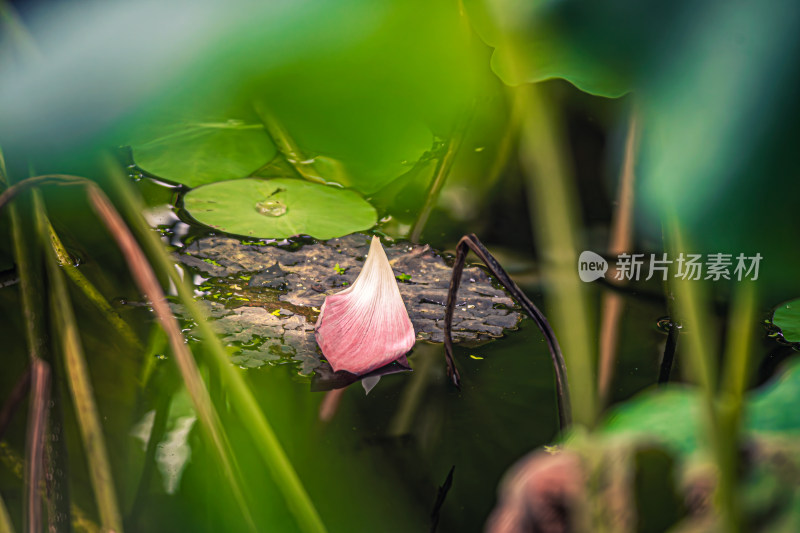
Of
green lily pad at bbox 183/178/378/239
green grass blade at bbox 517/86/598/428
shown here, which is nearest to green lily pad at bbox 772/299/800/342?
green grass blade at bbox 517/86/598/428

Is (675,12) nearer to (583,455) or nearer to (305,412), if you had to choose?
(583,455)

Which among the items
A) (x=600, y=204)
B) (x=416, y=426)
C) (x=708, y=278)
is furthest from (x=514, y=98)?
(x=416, y=426)

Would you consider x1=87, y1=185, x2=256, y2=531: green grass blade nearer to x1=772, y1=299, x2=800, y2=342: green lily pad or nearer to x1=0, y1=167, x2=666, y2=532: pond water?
Answer: x1=0, y1=167, x2=666, y2=532: pond water

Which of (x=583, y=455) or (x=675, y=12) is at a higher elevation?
(x=675, y=12)

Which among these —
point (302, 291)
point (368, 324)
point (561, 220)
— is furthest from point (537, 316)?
point (302, 291)

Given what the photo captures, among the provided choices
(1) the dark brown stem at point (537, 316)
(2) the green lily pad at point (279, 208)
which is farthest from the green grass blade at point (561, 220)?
(2) the green lily pad at point (279, 208)

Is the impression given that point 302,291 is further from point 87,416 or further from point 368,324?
point 87,416

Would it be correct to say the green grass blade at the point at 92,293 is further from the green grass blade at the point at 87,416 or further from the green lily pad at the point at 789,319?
the green lily pad at the point at 789,319
